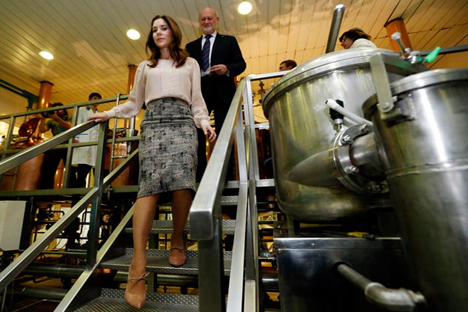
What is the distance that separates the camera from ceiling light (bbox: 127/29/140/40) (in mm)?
4102

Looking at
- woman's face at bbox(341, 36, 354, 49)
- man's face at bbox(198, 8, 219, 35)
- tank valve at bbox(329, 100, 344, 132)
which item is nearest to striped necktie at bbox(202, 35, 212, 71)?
man's face at bbox(198, 8, 219, 35)

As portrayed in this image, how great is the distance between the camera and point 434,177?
547 mm

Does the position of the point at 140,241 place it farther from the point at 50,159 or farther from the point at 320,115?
the point at 50,159

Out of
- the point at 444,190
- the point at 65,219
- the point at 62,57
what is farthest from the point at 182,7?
the point at 444,190

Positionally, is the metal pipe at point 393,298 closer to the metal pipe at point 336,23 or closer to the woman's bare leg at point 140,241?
the woman's bare leg at point 140,241

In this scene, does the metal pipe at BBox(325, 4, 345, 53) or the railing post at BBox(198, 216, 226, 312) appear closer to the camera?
the railing post at BBox(198, 216, 226, 312)

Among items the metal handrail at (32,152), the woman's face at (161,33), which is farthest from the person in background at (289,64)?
the metal handrail at (32,152)

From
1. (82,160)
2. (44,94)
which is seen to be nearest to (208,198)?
(82,160)

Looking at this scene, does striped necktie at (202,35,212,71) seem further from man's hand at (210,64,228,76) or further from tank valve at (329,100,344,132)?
tank valve at (329,100,344,132)

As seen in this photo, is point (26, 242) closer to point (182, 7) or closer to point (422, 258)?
point (422, 258)

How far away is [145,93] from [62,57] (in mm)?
4719

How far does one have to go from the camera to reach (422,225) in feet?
1.83

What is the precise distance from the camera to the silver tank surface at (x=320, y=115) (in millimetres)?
1005

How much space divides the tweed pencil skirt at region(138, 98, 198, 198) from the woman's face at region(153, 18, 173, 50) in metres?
0.34
